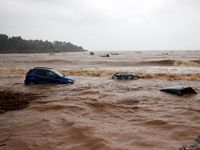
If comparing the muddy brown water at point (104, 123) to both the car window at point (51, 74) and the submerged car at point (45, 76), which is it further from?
the car window at point (51, 74)

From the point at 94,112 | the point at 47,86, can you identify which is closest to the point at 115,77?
the point at 47,86

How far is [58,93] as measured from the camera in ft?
54.5

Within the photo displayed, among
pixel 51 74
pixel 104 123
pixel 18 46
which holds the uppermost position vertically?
pixel 18 46

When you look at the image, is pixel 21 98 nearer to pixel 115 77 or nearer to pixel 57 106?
pixel 57 106

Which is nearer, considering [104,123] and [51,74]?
[104,123]

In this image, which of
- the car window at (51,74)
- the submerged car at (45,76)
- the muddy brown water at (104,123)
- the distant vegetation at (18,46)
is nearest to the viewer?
the muddy brown water at (104,123)

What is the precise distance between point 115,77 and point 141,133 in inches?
631

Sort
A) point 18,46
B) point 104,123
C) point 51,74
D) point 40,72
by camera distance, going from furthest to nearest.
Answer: point 18,46
point 51,74
point 40,72
point 104,123

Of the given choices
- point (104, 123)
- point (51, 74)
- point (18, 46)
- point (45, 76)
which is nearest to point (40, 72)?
point (45, 76)

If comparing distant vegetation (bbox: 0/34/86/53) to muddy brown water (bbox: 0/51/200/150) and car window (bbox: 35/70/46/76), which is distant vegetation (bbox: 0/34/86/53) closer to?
car window (bbox: 35/70/46/76)

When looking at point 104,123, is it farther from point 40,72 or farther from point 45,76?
point 40,72

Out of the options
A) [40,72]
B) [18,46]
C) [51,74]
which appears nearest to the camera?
[40,72]

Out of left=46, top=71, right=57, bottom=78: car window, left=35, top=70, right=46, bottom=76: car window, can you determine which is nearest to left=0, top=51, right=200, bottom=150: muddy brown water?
left=46, top=71, right=57, bottom=78: car window

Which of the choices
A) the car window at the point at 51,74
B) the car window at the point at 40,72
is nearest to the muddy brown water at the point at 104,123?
the car window at the point at 51,74
